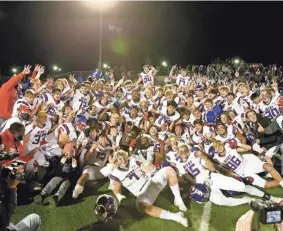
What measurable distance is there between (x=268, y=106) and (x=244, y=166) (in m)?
3.51

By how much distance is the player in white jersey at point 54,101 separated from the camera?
9.17 meters

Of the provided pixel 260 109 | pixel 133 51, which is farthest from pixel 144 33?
pixel 260 109

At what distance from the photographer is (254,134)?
8398mm

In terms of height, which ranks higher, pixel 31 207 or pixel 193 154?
pixel 193 154

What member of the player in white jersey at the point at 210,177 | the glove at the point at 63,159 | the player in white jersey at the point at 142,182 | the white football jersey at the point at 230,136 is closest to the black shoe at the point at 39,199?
the glove at the point at 63,159

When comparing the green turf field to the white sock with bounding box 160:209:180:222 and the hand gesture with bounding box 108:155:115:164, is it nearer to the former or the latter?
the white sock with bounding box 160:209:180:222

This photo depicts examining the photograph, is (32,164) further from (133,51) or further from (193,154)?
(133,51)

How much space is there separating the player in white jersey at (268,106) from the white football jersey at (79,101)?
483 centimetres

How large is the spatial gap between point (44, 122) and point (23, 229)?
3849 millimetres

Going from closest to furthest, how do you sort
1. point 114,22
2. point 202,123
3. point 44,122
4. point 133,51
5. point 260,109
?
1. point 44,122
2. point 202,123
3. point 260,109
4. point 114,22
5. point 133,51

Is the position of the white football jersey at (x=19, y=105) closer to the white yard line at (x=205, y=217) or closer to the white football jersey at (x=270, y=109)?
the white yard line at (x=205, y=217)

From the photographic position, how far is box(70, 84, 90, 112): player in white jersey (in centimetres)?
1009

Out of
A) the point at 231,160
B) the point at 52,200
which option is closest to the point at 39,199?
the point at 52,200

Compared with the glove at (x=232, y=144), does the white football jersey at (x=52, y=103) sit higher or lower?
higher
